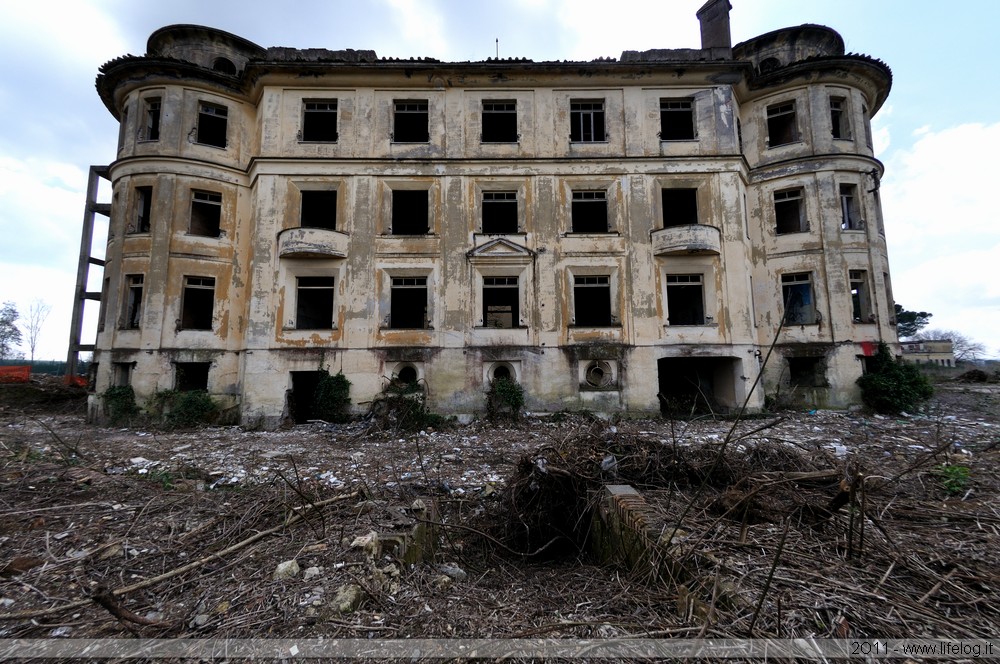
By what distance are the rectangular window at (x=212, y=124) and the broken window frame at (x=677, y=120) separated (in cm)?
1523

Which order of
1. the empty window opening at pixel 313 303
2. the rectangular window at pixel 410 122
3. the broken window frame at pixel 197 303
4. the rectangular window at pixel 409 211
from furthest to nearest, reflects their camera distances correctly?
the rectangular window at pixel 409 211 → the rectangular window at pixel 410 122 → the empty window opening at pixel 313 303 → the broken window frame at pixel 197 303

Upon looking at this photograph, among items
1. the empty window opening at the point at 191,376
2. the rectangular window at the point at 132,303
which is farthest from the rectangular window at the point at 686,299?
the rectangular window at the point at 132,303

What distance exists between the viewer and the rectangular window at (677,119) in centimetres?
1513

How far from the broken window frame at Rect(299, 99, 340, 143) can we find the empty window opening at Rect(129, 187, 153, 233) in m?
5.46

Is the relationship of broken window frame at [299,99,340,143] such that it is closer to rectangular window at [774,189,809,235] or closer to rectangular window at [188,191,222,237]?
rectangular window at [188,191,222,237]

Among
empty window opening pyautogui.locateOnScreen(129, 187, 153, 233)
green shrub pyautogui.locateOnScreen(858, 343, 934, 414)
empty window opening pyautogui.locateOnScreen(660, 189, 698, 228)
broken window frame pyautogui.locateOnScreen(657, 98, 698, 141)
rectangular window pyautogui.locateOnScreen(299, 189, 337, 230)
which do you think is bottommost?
green shrub pyautogui.locateOnScreen(858, 343, 934, 414)

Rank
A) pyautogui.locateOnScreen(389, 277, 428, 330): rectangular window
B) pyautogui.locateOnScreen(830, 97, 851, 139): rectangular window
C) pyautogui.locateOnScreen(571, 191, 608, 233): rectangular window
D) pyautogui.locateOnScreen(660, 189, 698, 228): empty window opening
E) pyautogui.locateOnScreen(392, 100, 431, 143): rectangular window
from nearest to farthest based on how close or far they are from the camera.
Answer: pyautogui.locateOnScreen(571, 191, 608, 233): rectangular window, pyautogui.locateOnScreen(392, 100, 431, 143): rectangular window, pyautogui.locateOnScreen(830, 97, 851, 139): rectangular window, pyautogui.locateOnScreen(389, 277, 428, 330): rectangular window, pyautogui.locateOnScreen(660, 189, 698, 228): empty window opening

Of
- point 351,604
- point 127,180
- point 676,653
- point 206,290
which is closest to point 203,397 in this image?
point 206,290

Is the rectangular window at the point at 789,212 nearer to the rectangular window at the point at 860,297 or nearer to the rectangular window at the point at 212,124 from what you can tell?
the rectangular window at the point at 860,297

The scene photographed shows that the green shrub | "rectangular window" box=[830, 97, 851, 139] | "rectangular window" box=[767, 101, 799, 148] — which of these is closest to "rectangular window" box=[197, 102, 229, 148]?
"rectangular window" box=[767, 101, 799, 148]

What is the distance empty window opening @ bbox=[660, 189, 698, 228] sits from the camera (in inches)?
634

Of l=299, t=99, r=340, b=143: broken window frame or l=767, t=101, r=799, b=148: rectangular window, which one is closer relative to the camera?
l=299, t=99, r=340, b=143: broken window frame

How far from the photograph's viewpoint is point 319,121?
15.6m

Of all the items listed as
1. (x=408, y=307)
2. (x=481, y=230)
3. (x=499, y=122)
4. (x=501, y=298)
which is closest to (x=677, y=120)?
(x=499, y=122)
